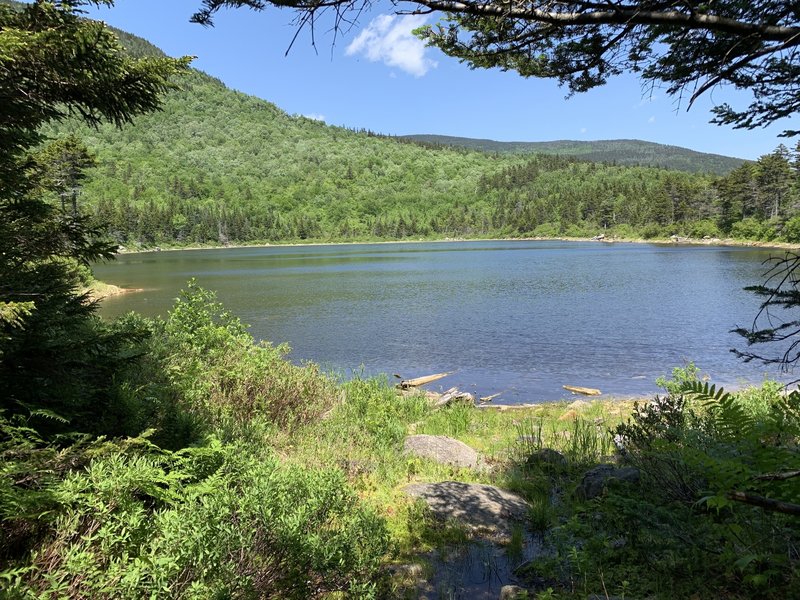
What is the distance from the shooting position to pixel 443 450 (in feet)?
27.9

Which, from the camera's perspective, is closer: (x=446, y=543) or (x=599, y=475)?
(x=446, y=543)

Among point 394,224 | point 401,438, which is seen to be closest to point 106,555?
point 401,438

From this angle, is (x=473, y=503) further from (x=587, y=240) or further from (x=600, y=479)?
(x=587, y=240)

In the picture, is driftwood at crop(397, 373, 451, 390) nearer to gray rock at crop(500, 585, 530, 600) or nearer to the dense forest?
the dense forest

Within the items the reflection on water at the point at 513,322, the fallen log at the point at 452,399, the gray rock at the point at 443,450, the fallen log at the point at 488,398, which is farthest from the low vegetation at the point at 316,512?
the reflection on water at the point at 513,322

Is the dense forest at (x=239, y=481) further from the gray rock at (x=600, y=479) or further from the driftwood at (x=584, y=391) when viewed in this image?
the driftwood at (x=584, y=391)

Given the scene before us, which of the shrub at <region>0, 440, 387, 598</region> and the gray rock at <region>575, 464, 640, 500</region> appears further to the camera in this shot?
the gray rock at <region>575, 464, 640, 500</region>

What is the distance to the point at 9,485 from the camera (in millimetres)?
2879

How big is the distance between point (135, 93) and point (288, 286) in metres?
41.7

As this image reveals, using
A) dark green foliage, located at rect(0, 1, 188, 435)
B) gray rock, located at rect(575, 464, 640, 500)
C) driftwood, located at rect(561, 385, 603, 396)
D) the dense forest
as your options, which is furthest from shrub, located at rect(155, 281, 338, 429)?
driftwood, located at rect(561, 385, 603, 396)

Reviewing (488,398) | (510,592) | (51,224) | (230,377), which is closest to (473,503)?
(510,592)

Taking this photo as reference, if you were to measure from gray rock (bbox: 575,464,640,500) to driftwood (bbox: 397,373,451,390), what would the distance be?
31.3 ft

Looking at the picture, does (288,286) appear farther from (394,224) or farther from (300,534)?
(394,224)

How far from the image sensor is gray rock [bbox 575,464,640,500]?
6079 millimetres
